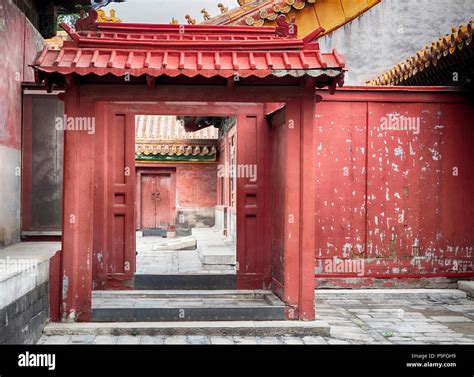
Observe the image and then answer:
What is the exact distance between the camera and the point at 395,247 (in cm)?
861

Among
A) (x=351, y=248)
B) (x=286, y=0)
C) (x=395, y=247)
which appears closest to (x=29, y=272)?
(x=351, y=248)

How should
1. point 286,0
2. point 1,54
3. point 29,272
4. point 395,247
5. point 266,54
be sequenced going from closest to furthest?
point 29,272, point 266,54, point 1,54, point 395,247, point 286,0

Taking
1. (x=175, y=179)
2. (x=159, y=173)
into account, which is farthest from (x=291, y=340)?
(x=159, y=173)

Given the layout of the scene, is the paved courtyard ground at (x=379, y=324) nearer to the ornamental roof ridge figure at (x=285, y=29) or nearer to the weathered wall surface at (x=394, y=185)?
the weathered wall surface at (x=394, y=185)

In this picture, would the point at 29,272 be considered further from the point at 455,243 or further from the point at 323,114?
the point at 455,243

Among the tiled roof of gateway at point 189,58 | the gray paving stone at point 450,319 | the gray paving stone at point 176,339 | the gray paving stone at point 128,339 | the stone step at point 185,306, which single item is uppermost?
the tiled roof of gateway at point 189,58

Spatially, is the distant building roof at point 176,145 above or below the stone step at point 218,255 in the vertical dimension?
above

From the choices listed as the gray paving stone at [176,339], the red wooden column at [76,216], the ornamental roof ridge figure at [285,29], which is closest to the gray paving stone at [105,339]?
the red wooden column at [76,216]

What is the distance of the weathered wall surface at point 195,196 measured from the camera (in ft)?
63.3

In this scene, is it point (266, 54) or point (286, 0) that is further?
point (286, 0)

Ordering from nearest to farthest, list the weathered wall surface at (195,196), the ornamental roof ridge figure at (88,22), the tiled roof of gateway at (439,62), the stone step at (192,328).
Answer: the stone step at (192,328) < the ornamental roof ridge figure at (88,22) < the tiled roof of gateway at (439,62) < the weathered wall surface at (195,196)

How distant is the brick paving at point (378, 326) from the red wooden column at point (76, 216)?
16.7 inches

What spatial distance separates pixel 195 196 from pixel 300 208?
43.4 ft

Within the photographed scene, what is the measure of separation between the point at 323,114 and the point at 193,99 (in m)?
2.83
